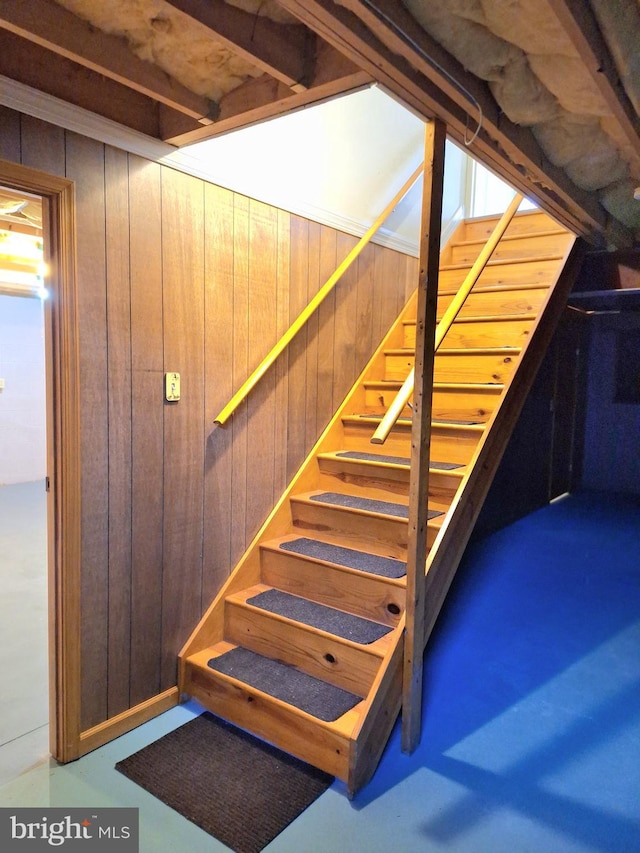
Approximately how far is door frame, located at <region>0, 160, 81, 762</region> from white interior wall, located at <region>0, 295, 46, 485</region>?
4.91 meters

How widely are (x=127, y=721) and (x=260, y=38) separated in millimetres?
2360

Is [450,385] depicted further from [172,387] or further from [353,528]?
[172,387]

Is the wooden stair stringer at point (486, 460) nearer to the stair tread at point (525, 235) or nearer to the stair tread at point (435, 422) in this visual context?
the stair tread at point (435, 422)

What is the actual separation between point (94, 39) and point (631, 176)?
2218 mm

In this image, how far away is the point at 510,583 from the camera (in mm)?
2801

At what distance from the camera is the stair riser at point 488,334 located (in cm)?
307

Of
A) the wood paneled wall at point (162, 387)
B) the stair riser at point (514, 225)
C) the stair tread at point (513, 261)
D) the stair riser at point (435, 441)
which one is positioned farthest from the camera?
the stair riser at point (514, 225)

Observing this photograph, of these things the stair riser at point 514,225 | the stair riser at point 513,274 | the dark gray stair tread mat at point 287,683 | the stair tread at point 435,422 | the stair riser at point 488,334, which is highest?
the stair riser at point 514,225

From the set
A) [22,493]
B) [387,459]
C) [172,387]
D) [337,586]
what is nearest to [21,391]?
[22,493]

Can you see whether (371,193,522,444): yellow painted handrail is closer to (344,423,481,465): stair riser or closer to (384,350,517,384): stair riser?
(344,423,481,465): stair riser

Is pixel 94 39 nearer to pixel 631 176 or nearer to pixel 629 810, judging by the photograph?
pixel 631 176

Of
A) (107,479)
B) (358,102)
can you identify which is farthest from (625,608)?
(358,102)

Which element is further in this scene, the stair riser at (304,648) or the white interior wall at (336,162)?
the white interior wall at (336,162)

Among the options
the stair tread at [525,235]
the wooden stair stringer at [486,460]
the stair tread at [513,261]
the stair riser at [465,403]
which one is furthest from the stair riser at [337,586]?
the stair tread at [525,235]
